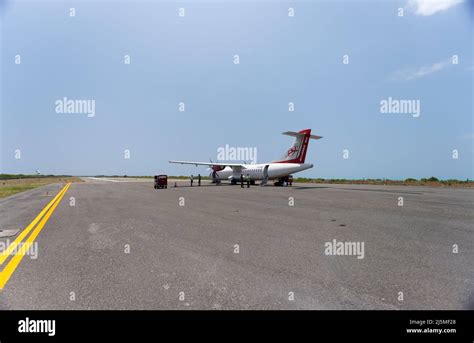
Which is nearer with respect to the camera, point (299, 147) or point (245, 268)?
point (245, 268)

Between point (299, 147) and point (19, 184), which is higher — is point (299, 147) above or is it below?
above

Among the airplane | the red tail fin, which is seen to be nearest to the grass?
the airplane

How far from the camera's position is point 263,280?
4562 mm

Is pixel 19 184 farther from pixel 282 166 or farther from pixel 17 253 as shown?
pixel 17 253

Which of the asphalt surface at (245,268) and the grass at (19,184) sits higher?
the asphalt surface at (245,268)

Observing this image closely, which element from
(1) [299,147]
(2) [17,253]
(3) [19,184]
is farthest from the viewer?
(3) [19,184]

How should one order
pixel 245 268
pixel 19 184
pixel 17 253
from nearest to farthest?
pixel 245 268, pixel 17 253, pixel 19 184

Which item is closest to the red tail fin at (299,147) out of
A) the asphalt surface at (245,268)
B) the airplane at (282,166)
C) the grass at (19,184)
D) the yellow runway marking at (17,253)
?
the airplane at (282,166)

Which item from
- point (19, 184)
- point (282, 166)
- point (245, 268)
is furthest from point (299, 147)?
point (19, 184)

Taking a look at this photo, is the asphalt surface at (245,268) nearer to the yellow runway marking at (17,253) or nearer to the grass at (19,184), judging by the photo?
the yellow runway marking at (17,253)

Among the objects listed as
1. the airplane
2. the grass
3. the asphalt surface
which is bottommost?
the grass

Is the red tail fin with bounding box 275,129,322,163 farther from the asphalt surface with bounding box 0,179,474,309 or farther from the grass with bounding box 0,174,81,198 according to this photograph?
the grass with bounding box 0,174,81,198
